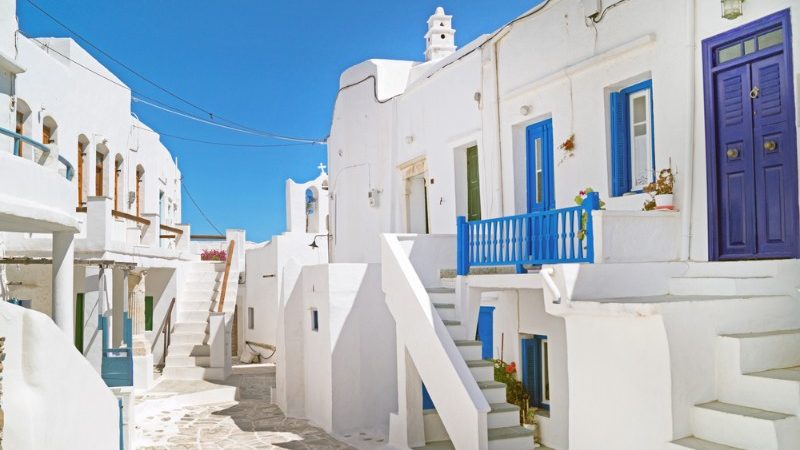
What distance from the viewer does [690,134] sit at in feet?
25.7

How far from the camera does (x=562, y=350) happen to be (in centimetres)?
999

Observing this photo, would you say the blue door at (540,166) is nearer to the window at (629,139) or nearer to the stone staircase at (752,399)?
the window at (629,139)

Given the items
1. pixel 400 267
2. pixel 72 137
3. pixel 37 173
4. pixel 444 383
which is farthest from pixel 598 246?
pixel 72 137

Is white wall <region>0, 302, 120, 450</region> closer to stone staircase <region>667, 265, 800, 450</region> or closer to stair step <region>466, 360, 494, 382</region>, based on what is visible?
stair step <region>466, 360, 494, 382</region>

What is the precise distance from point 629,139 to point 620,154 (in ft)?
0.74

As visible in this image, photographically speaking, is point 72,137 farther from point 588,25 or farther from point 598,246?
point 598,246

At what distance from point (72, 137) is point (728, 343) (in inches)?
573

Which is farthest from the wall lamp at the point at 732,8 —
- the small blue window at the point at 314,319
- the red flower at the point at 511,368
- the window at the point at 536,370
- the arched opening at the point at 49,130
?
the arched opening at the point at 49,130

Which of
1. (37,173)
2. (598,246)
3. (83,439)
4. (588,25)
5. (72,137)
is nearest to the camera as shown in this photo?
(83,439)

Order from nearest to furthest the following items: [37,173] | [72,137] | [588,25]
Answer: [37,173], [588,25], [72,137]

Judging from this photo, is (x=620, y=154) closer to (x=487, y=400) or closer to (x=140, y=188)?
(x=487, y=400)

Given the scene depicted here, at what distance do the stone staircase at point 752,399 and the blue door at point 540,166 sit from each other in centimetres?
475

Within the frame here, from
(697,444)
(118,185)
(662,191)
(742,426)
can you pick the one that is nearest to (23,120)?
(118,185)

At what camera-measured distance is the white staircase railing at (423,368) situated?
8055 millimetres
